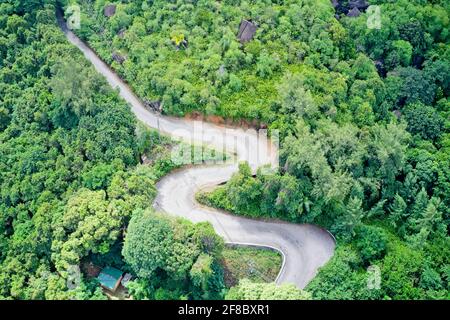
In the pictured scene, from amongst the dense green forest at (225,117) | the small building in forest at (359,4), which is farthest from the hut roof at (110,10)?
the small building in forest at (359,4)

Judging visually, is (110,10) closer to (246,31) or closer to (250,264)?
(246,31)

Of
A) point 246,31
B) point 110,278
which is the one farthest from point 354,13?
point 110,278

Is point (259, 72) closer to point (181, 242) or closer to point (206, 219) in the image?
point (206, 219)

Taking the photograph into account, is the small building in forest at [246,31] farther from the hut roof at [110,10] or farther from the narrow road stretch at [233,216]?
the hut roof at [110,10]

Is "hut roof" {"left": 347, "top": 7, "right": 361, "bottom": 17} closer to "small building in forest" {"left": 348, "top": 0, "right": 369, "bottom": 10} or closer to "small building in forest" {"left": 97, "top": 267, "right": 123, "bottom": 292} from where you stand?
"small building in forest" {"left": 348, "top": 0, "right": 369, "bottom": 10}

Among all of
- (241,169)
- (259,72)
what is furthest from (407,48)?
(241,169)

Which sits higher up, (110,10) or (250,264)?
(110,10)
